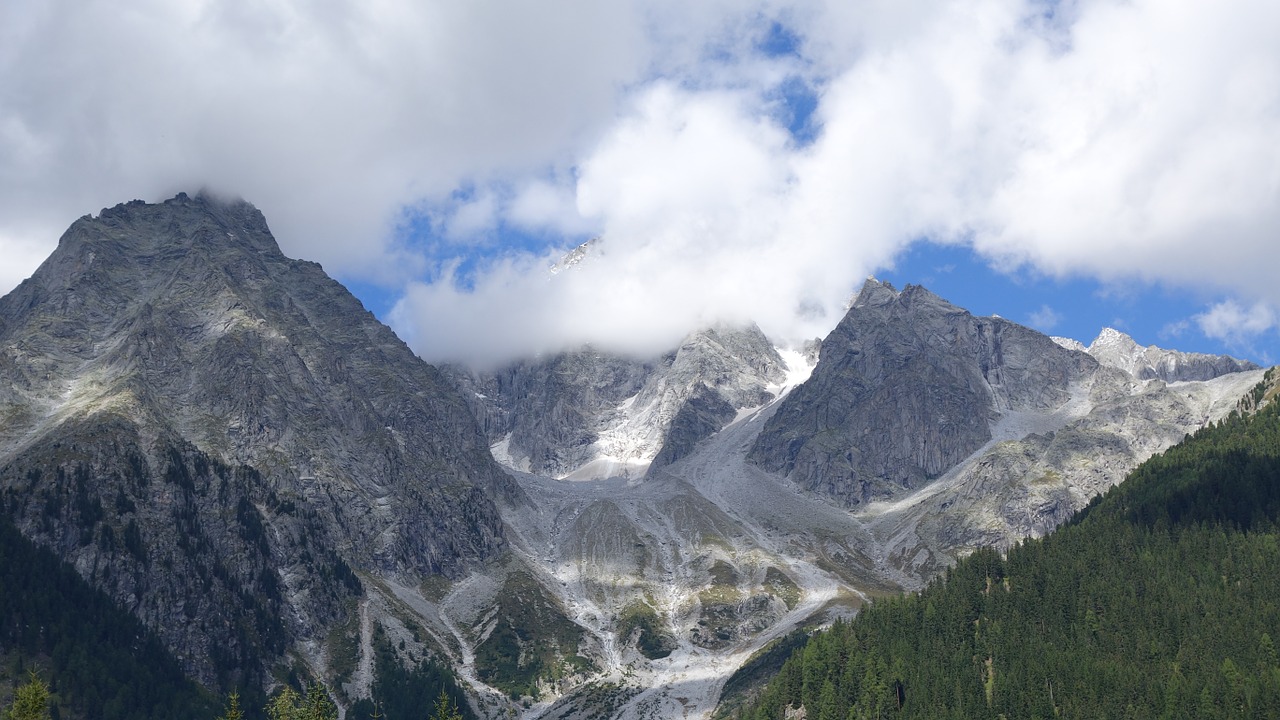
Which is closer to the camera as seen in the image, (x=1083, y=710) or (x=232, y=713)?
(x=232, y=713)

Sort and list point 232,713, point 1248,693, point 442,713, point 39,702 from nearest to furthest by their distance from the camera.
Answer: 1. point 39,702
2. point 232,713
3. point 442,713
4. point 1248,693

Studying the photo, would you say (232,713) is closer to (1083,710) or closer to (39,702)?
(39,702)

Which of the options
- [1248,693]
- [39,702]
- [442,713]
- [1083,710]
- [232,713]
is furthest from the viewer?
[1083,710]

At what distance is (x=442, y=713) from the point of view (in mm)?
146125

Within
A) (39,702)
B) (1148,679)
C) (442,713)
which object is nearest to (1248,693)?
(1148,679)

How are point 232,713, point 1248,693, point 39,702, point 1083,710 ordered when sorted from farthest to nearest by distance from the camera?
point 1083,710 → point 1248,693 → point 232,713 → point 39,702

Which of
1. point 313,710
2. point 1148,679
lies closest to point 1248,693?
point 1148,679

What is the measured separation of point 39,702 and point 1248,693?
175585mm

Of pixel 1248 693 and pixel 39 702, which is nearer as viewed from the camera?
pixel 39 702

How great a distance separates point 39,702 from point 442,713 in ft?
152

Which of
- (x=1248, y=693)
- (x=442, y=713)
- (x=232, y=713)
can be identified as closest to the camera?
(x=232, y=713)

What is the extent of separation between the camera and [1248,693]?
614 feet

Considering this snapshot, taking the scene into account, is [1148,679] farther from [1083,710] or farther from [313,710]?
[313,710]

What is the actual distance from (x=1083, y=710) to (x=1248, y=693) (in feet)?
85.2
